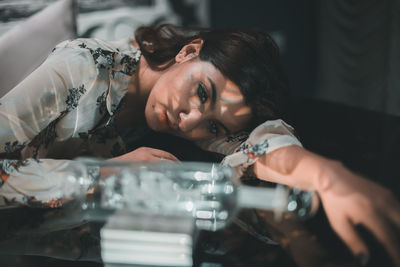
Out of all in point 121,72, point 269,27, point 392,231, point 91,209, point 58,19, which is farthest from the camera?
point 269,27

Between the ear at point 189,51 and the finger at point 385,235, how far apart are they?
446 millimetres

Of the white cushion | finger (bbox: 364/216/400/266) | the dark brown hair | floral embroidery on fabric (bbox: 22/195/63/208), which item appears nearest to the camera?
finger (bbox: 364/216/400/266)

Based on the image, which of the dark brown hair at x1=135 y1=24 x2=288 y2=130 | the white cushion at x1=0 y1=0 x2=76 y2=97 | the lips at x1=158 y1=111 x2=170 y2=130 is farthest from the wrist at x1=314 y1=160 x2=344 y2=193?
the white cushion at x1=0 y1=0 x2=76 y2=97

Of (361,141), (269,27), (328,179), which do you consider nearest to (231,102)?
(328,179)

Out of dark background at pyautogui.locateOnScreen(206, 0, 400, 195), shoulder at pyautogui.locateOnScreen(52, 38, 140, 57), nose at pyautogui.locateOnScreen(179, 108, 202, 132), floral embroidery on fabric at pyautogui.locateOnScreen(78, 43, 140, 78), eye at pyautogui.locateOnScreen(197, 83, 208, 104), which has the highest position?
shoulder at pyautogui.locateOnScreen(52, 38, 140, 57)

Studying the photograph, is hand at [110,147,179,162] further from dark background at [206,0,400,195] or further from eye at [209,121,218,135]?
dark background at [206,0,400,195]

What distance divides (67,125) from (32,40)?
10.7 inches

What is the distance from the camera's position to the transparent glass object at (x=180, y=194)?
0.46 m

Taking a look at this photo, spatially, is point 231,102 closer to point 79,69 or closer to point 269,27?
point 79,69

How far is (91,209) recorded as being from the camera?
50 centimetres

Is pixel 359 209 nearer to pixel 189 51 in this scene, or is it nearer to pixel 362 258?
pixel 362 258

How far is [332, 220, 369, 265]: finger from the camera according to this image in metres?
0.40

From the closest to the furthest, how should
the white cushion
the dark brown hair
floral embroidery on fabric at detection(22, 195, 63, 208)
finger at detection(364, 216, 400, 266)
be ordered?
finger at detection(364, 216, 400, 266) → floral embroidery on fabric at detection(22, 195, 63, 208) → the dark brown hair → the white cushion

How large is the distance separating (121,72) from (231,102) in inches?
10.4
